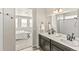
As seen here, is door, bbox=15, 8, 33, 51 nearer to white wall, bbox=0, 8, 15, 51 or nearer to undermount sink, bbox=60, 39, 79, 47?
white wall, bbox=0, 8, 15, 51

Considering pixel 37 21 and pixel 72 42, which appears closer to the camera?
pixel 37 21

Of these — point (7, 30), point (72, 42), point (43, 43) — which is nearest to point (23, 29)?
point (7, 30)

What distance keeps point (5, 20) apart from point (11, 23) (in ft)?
0.25

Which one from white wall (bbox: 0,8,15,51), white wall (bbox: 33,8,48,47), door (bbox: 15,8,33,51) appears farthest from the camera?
white wall (bbox: 33,8,48,47)

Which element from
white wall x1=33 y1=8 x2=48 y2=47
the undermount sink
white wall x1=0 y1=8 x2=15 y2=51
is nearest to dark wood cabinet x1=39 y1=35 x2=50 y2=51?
white wall x1=33 y1=8 x2=48 y2=47

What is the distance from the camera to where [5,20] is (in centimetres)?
88

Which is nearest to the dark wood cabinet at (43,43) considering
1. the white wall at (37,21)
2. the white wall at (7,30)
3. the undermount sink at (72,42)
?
the white wall at (37,21)

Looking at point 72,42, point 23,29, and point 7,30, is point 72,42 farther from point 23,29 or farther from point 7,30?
point 7,30

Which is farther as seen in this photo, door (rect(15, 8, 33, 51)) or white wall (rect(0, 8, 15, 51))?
door (rect(15, 8, 33, 51))

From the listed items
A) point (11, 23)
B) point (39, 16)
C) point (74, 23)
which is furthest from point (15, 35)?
point (74, 23)

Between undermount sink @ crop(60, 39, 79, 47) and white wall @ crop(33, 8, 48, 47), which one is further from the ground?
white wall @ crop(33, 8, 48, 47)

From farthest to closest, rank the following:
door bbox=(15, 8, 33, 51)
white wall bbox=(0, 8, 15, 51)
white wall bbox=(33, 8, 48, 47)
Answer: white wall bbox=(33, 8, 48, 47) → door bbox=(15, 8, 33, 51) → white wall bbox=(0, 8, 15, 51)
